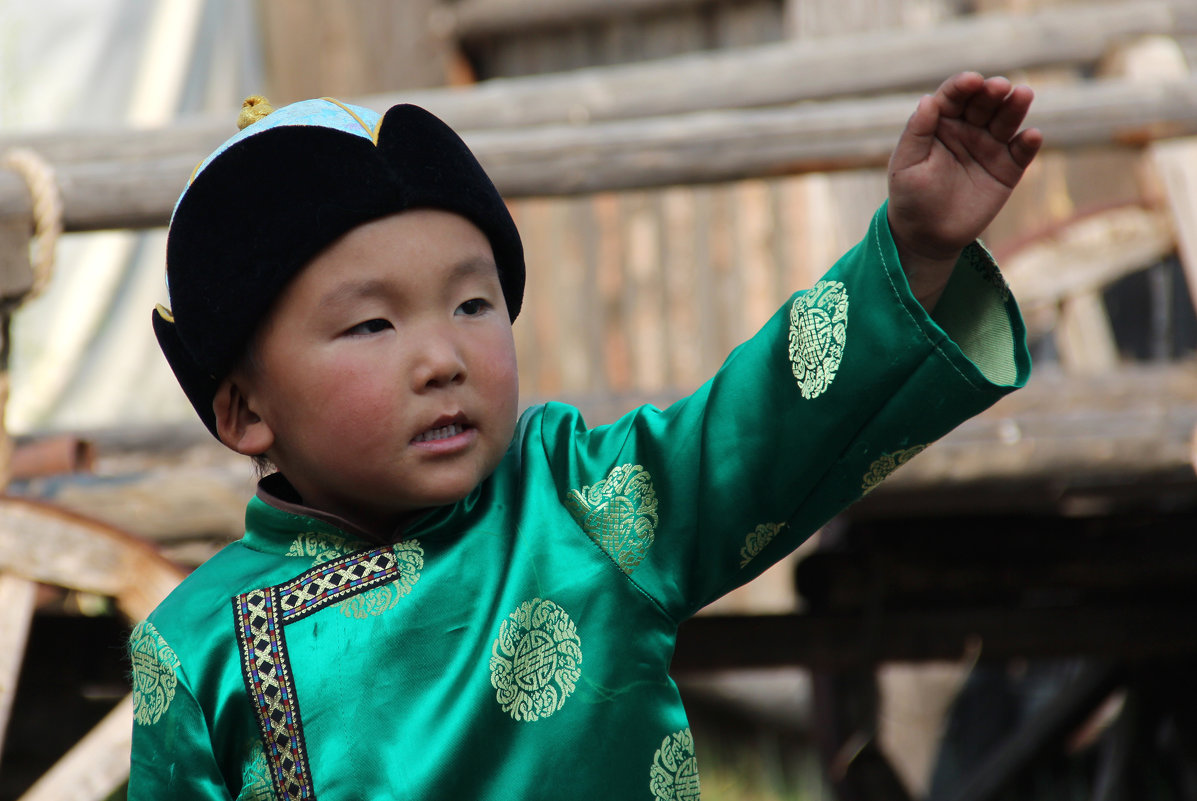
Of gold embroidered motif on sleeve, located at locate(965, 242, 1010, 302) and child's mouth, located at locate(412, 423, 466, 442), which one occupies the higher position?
gold embroidered motif on sleeve, located at locate(965, 242, 1010, 302)

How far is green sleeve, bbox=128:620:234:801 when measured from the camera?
1241mm

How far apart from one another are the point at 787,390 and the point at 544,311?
4404 mm

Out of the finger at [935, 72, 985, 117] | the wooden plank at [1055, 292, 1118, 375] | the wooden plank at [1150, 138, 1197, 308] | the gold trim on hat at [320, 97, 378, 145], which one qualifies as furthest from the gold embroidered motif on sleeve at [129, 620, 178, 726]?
the wooden plank at [1055, 292, 1118, 375]

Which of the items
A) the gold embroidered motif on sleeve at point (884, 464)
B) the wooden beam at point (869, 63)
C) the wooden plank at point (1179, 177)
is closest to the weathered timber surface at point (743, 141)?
the wooden plank at point (1179, 177)

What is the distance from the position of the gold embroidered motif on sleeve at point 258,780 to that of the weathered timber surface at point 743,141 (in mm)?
1496

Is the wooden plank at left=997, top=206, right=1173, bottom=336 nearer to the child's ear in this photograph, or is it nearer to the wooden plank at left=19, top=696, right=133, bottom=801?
the wooden plank at left=19, top=696, right=133, bottom=801

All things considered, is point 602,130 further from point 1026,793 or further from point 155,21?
point 155,21

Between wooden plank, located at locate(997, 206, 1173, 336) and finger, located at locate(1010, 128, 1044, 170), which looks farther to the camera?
wooden plank, located at locate(997, 206, 1173, 336)

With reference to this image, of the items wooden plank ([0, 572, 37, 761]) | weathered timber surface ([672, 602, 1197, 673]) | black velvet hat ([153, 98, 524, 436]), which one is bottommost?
weathered timber surface ([672, 602, 1197, 673])

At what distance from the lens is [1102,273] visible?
3.58 meters

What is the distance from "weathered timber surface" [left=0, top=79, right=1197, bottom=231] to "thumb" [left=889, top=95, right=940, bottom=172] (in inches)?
60.8

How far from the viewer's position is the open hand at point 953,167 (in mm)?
1098

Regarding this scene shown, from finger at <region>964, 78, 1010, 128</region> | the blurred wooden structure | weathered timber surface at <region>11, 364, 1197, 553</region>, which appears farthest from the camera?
the blurred wooden structure

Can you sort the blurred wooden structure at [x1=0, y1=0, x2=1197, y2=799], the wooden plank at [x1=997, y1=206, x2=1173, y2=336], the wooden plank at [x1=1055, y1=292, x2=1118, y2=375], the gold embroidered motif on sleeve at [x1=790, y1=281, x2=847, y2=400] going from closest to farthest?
1. the gold embroidered motif on sleeve at [x1=790, y1=281, x2=847, y2=400]
2. the blurred wooden structure at [x1=0, y1=0, x2=1197, y2=799]
3. the wooden plank at [x1=997, y1=206, x2=1173, y2=336]
4. the wooden plank at [x1=1055, y1=292, x2=1118, y2=375]
